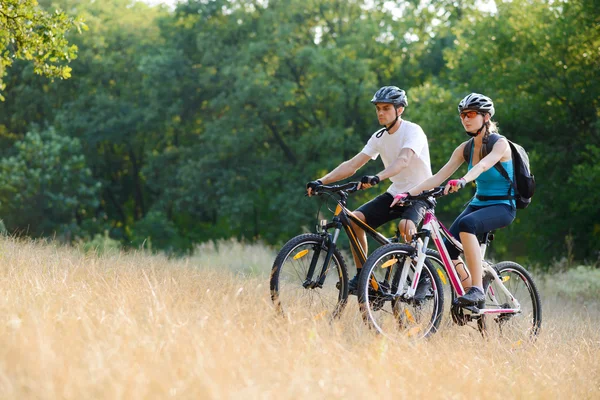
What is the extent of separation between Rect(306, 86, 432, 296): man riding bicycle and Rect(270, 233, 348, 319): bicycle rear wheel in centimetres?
40

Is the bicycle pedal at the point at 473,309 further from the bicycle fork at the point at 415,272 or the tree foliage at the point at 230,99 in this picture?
the tree foliage at the point at 230,99

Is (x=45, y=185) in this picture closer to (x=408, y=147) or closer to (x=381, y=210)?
(x=381, y=210)

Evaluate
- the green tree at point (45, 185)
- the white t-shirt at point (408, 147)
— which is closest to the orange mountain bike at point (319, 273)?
the white t-shirt at point (408, 147)

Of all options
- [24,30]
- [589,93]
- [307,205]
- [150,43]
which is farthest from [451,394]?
[150,43]

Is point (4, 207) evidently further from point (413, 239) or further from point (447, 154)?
point (413, 239)

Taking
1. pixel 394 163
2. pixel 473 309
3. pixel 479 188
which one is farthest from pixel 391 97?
pixel 473 309

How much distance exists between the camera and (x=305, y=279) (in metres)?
6.00

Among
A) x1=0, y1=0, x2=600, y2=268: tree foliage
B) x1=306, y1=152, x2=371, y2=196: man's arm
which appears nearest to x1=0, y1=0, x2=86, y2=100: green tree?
x1=306, y1=152, x2=371, y2=196: man's arm

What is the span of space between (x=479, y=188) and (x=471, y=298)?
941 mm

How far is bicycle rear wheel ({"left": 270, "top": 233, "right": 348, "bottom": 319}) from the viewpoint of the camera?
589 cm

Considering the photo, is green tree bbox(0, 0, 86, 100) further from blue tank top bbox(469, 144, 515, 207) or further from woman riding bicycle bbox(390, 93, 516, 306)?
blue tank top bbox(469, 144, 515, 207)

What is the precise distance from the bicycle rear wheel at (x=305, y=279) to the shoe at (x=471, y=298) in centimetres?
90

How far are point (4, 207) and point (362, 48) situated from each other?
669 inches

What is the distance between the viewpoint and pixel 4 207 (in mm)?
34312
